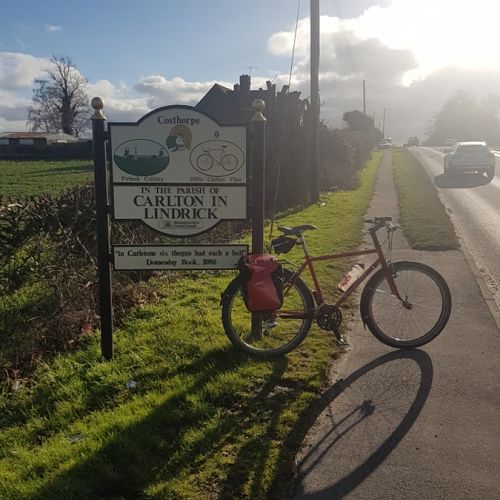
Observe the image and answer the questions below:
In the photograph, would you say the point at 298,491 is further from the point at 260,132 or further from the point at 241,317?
the point at 260,132

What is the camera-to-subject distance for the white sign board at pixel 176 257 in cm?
454

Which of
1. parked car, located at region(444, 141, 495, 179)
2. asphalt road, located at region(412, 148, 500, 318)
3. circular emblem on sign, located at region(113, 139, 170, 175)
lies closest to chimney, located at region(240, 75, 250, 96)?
parked car, located at region(444, 141, 495, 179)

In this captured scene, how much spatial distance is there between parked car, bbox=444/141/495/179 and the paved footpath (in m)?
20.5

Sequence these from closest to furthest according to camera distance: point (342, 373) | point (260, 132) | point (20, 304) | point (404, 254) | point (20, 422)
A: point (20, 422)
point (342, 373)
point (260, 132)
point (20, 304)
point (404, 254)

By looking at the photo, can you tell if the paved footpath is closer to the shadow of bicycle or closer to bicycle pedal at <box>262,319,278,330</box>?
the shadow of bicycle

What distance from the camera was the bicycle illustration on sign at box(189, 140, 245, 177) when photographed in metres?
4.45

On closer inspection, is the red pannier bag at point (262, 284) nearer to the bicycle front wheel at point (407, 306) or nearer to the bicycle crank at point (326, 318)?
the bicycle crank at point (326, 318)

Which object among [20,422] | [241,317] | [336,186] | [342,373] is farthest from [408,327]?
[336,186]

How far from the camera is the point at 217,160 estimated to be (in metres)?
4.50

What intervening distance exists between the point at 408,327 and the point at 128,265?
8.17ft

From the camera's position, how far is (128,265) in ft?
14.9

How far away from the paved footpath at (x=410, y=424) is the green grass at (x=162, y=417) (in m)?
0.19

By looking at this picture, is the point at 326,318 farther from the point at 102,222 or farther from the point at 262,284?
the point at 102,222

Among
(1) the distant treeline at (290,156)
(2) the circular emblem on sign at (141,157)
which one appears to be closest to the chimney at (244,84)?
(1) the distant treeline at (290,156)
